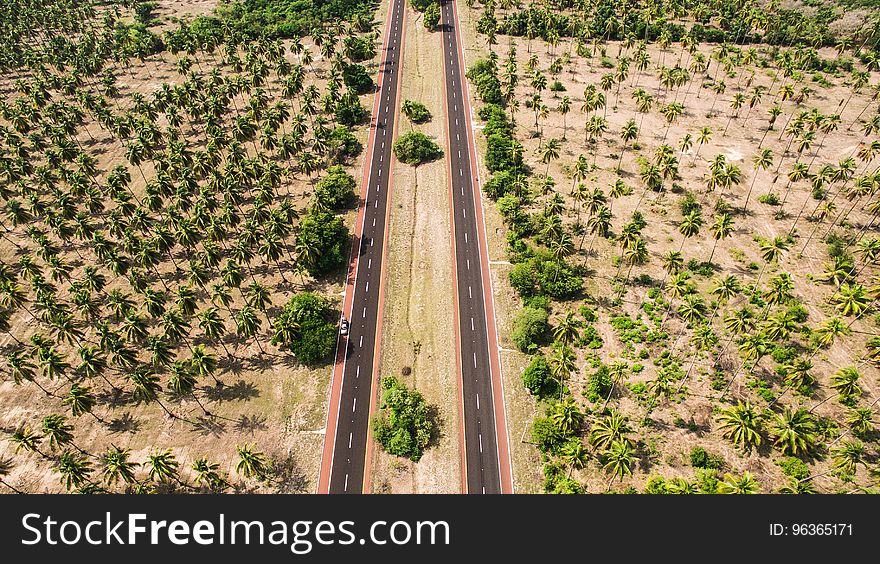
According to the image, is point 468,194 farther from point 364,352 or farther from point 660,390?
point 660,390

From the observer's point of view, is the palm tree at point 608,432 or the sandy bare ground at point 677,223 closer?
the palm tree at point 608,432

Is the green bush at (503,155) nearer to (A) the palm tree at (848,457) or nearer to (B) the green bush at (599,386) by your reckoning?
(B) the green bush at (599,386)

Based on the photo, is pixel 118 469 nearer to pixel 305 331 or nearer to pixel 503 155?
pixel 305 331

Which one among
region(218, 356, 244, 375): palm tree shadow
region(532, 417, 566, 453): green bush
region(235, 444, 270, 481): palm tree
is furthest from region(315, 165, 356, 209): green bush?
region(532, 417, 566, 453): green bush

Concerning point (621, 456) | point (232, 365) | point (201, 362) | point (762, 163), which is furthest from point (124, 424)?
point (762, 163)

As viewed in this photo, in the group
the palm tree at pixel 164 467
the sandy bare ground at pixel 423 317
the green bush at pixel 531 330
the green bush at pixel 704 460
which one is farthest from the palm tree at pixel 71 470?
the green bush at pixel 704 460

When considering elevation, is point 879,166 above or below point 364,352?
above

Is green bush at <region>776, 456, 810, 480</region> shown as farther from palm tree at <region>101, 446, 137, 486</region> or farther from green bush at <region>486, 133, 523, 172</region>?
palm tree at <region>101, 446, 137, 486</region>

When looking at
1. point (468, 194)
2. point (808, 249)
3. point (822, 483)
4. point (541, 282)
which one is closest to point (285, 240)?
point (468, 194)
